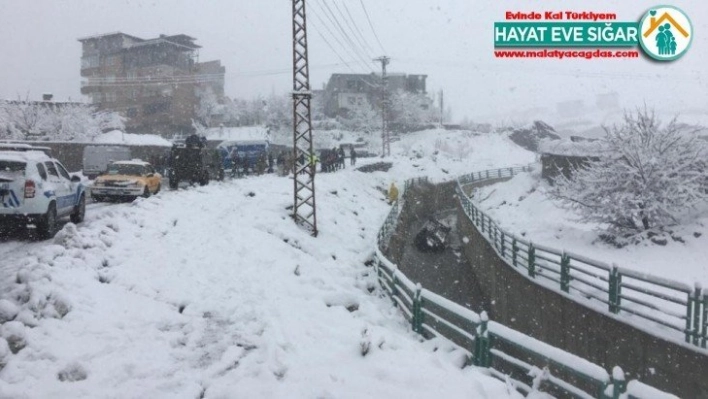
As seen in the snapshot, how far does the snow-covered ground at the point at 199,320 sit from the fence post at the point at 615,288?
14.1ft

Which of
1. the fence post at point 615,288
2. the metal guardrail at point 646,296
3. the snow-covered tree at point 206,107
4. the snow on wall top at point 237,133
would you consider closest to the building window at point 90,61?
the snow-covered tree at point 206,107

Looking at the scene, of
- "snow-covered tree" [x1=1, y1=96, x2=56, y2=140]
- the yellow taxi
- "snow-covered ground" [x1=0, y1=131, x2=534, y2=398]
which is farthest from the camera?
"snow-covered tree" [x1=1, y1=96, x2=56, y2=140]

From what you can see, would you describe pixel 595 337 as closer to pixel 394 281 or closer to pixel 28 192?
pixel 394 281

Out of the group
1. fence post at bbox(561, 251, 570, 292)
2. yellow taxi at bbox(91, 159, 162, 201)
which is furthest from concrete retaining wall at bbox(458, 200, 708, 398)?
yellow taxi at bbox(91, 159, 162, 201)

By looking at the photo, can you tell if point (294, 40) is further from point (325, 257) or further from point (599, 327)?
point (599, 327)

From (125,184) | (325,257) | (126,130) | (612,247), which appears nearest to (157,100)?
(126,130)

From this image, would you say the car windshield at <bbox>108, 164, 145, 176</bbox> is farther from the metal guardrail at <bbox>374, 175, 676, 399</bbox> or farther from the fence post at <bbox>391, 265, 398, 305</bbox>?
the fence post at <bbox>391, 265, 398, 305</bbox>

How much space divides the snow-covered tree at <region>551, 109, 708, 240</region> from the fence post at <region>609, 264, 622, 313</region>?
5.99 metres

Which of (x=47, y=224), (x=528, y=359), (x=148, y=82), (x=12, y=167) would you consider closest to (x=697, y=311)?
(x=528, y=359)

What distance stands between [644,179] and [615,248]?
2505 mm

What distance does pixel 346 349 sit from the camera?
25.6 ft

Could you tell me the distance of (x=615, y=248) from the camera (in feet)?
50.5

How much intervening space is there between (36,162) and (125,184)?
6.84 m

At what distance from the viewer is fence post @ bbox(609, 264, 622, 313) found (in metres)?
10.1
